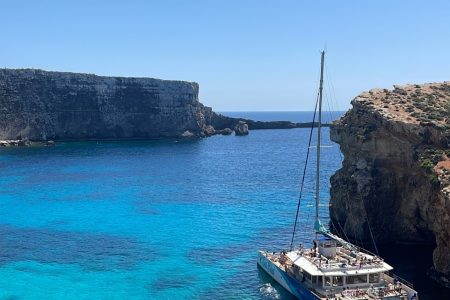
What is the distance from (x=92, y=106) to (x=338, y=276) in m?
132

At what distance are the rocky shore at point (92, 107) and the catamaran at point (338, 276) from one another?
379 ft

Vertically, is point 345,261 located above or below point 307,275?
above

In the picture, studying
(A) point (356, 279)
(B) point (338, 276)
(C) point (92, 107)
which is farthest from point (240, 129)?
(B) point (338, 276)

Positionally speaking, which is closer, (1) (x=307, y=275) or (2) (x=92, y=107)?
(1) (x=307, y=275)

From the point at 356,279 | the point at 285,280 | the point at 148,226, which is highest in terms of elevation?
the point at 356,279

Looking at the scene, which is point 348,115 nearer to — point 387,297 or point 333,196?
point 333,196

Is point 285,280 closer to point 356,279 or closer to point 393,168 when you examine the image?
point 356,279

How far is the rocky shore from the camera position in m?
146

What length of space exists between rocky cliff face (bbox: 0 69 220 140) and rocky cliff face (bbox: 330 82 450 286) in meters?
113

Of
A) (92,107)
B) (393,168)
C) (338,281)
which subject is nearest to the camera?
(338,281)

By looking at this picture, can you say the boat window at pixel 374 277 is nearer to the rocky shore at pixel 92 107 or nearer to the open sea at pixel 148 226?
the open sea at pixel 148 226

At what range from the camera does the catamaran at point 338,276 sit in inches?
1240

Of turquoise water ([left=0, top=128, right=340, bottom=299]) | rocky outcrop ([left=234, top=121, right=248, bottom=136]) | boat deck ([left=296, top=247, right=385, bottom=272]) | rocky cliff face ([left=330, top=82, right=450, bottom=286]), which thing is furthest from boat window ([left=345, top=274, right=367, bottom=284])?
rocky outcrop ([left=234, top=121, right=248, bottom=136])

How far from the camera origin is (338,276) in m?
32.8
